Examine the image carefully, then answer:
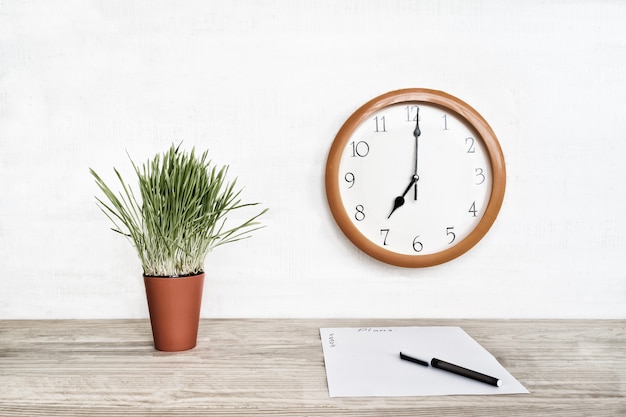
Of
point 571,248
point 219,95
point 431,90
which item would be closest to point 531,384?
point 571,248

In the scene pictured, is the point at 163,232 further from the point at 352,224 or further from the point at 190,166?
the point at 352,224

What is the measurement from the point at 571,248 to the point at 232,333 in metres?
0.73

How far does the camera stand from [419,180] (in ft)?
3.21

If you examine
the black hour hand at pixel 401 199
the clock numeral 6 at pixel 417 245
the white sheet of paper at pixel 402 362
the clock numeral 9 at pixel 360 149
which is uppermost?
the clock numeral 9 at pixel 360 149

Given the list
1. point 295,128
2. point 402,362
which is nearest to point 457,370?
point 402,362

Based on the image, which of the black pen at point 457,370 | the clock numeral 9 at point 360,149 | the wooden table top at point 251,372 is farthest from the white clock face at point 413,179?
the black pen at point 457,370

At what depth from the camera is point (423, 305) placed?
101 centimetres

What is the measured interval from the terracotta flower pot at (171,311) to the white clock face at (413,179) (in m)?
0.37

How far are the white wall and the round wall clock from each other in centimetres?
5

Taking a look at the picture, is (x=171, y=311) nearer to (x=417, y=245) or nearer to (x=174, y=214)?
(x=174, y=214)

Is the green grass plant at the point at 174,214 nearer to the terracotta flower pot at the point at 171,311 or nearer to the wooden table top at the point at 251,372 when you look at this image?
the terracotta flower pot at the point at 171,311

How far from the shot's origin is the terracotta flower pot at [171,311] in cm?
78

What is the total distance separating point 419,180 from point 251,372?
52 cm

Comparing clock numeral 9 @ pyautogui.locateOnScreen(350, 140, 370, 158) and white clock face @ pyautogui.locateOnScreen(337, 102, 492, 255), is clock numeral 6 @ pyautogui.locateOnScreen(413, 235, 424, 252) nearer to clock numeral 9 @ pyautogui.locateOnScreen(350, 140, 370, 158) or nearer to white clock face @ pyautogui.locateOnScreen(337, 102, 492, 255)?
white clock face @ pyautogui.locateOnScreen(337, 102, 492, 255)
